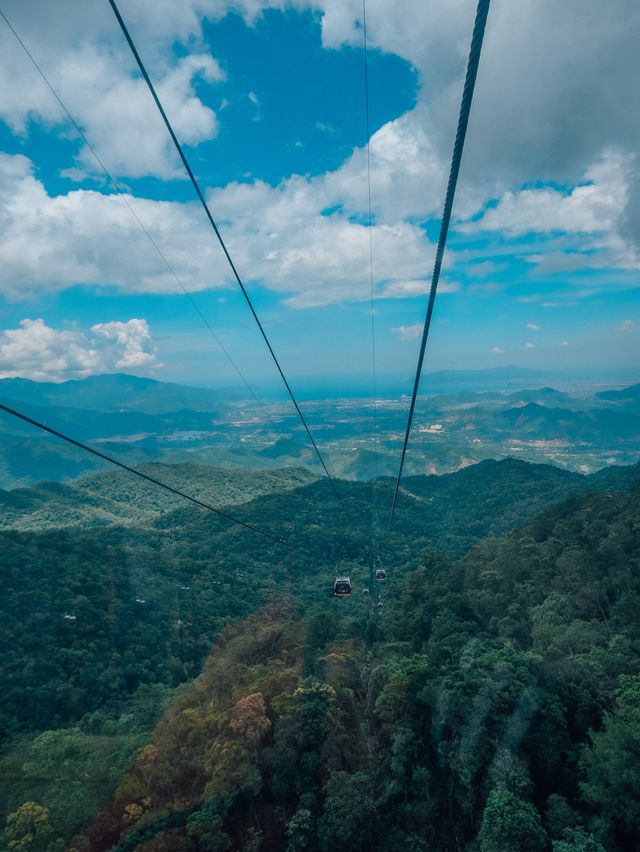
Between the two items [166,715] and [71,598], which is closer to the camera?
[166,715]

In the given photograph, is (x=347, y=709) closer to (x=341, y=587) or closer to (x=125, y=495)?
(x=341, y=587)

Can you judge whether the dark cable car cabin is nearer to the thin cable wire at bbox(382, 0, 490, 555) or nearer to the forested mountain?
the thin cable wire at bbox(382, 0, 490, 555)

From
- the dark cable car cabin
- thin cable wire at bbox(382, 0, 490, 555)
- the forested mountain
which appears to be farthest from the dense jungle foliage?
the forested mountain

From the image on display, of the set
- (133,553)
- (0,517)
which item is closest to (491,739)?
(133,553)

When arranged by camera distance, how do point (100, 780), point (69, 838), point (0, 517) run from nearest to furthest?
1. point (69, 838)
2. point (100, 780)
3. point (0, 517)

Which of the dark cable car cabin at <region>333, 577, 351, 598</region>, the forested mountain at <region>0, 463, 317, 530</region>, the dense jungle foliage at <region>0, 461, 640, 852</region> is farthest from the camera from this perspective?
the forested mountain at <region>0, 463, 317, 530</region>

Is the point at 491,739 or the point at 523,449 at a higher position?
the point at 491,739

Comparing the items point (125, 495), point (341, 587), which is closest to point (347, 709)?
point (341, 587)

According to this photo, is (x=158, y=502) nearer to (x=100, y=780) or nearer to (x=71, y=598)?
(x=71, y=598)
